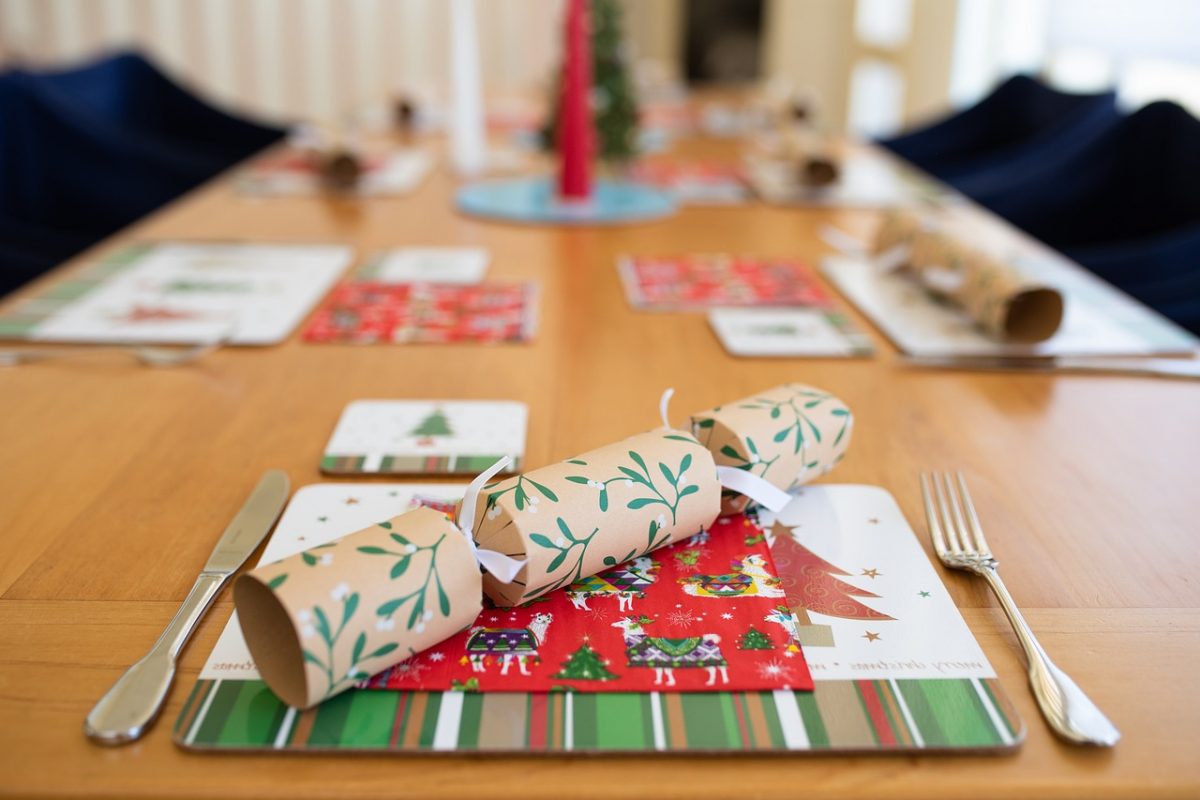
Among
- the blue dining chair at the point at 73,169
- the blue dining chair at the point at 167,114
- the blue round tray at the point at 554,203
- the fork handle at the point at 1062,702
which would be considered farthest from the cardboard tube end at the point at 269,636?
the blue dining chair at the point at 167,114

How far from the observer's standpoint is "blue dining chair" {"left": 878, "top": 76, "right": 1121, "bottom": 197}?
208 cm

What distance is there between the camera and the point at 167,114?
9.36 ft

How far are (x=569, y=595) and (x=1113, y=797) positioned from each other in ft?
0.97

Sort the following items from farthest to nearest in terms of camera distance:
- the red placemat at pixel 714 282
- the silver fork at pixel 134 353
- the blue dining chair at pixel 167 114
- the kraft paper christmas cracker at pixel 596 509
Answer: the blue dining chair at pixel 167 114, the red placemat at pixel 714 282, the silver fork at pixel 134 353, the kraft paper christmas cracker at pixel 596 509

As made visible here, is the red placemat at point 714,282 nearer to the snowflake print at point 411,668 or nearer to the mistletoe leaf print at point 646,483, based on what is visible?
the mistletoe leaf print at point 646,483

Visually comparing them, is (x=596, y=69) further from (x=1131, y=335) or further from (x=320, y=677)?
(x=320, y=677)

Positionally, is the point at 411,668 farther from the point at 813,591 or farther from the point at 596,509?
the point at 813,591

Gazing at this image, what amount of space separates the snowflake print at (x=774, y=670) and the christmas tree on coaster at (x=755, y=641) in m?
0.01

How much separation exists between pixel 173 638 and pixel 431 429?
0.32m

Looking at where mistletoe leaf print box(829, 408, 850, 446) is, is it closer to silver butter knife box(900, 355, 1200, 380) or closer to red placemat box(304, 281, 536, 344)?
silver butter knife box(900, 355, 1200, 380)

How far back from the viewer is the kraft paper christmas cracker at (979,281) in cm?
108

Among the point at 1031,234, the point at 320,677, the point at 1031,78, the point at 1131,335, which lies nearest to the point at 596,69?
the point at 1031,234

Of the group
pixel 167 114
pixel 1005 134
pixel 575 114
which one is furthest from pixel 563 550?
pixel 167 114

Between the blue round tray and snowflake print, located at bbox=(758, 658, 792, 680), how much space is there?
3.62 feet
